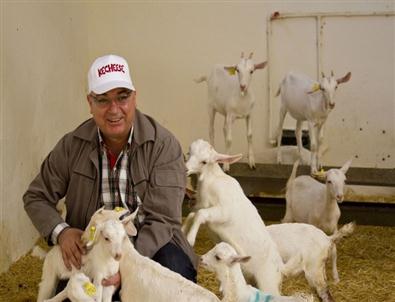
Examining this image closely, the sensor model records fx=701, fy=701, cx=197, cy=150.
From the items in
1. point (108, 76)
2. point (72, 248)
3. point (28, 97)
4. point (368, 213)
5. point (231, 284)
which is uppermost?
point (108, 76)

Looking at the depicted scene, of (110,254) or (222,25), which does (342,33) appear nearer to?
(222,25)

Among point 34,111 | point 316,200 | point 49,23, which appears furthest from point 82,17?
point 316,200

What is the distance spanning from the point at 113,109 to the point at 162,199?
0.55 meters

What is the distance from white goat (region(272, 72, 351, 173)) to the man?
9.65 ft

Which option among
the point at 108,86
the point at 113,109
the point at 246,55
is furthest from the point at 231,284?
the point at 246,55

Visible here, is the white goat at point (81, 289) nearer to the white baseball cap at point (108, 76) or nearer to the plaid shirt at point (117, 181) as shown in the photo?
the plaid shirt at point (117, 181)

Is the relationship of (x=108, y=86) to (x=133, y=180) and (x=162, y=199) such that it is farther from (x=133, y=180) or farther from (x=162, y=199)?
(x=162, y=199)

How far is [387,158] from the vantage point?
802 centimetres

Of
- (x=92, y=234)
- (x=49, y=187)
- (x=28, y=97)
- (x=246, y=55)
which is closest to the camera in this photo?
(x=92, y=234)

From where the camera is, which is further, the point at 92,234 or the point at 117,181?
the point at 117,181

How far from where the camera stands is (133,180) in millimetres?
3668

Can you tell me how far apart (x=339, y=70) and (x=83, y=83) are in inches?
117

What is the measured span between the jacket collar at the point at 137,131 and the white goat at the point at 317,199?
2.32 meters

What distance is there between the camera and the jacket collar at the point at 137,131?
3.66 meters
